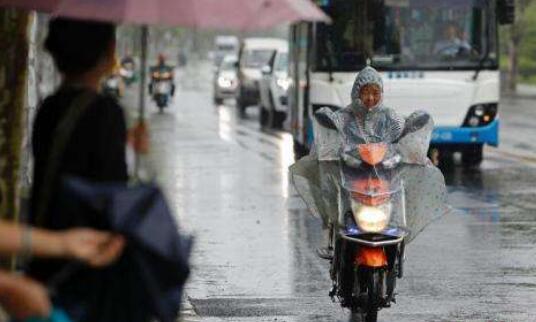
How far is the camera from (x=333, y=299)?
33.1 ft

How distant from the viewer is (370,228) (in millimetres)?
9234

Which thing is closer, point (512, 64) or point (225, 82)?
point (225, 82)

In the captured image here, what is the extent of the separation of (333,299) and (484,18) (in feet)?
37.4

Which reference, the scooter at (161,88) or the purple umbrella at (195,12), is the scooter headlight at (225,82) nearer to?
the scooter at (161,88)

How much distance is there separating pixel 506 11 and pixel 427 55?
49.3 inches

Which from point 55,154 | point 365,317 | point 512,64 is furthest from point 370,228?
point 512,64

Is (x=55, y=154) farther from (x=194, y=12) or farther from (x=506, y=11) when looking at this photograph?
(x=506, y=11)

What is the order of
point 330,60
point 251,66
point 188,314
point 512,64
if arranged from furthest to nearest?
point 512,64 < point 251,66 < point 330,60 < point 188,314

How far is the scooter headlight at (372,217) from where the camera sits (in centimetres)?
924

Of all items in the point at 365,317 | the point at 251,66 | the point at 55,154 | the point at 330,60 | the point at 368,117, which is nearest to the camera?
the point at 55,154

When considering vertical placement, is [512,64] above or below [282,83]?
below

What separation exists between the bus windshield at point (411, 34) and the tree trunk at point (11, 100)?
13962mm

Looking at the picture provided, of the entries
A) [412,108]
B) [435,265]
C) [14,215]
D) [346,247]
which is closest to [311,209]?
[346,247]

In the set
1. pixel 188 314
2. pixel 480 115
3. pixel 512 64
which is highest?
pixel 480 115
